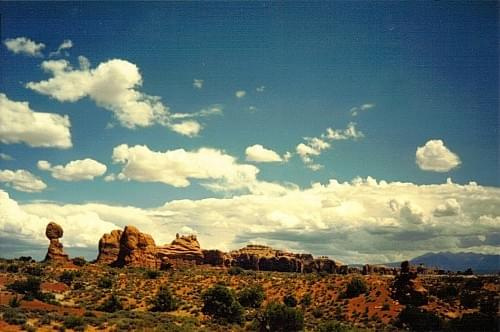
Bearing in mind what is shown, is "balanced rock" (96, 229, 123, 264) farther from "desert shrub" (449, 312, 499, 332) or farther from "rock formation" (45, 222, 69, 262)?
"desert shrub" (449, 312, 499, 332)

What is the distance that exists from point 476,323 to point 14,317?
37161 millimetres

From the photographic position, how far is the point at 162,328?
3281 centimetres

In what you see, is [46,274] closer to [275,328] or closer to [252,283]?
[252,283]

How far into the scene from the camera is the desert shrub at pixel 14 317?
99.0 ft

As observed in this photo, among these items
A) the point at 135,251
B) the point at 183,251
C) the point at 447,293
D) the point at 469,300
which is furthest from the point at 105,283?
the point at 183,251

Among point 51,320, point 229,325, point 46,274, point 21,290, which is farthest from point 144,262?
point 51,320

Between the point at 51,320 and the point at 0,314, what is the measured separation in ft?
13.0

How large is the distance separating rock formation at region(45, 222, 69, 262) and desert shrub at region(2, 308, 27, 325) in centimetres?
5757

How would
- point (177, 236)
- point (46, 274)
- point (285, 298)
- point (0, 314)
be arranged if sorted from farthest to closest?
point (177, 236), point (46, 274), point (285, 298), point (0, 314)

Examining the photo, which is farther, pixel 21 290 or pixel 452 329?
pixel 21 290

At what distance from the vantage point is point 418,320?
39.5 m

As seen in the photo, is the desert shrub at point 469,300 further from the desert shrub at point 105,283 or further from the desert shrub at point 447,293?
the desert shrub at point 105,283

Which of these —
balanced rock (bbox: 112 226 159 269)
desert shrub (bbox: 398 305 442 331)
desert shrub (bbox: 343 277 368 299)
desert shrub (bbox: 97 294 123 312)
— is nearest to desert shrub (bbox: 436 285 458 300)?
desert shrub (bbox: 398 305 442 331)

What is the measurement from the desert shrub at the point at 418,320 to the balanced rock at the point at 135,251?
6093cm
